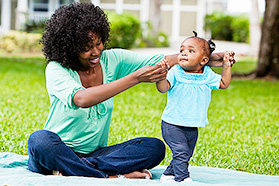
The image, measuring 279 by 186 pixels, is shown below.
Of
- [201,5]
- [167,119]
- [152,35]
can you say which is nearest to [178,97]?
[167,119]

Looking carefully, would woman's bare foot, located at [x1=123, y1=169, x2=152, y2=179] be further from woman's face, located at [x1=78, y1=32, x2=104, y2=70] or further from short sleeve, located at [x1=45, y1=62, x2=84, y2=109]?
→ woman's face, located at [x1=78, y1=32, x2=104, y2=70]

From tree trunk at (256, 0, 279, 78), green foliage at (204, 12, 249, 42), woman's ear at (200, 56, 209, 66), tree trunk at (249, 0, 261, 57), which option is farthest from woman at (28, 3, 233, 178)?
green foliage at (204, 12, 249, 42)

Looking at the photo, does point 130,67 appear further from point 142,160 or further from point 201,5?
point 201,5

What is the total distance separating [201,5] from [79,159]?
23.8 m

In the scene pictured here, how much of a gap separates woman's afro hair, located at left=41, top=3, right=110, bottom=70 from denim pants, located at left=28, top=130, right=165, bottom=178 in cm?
58

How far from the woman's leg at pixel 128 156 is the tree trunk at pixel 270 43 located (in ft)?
28.4

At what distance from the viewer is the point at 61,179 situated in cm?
309

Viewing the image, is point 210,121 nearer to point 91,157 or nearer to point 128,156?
point 128,156

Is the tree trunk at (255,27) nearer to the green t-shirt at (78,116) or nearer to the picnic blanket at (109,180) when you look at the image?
the picnic blanket at (109,180)

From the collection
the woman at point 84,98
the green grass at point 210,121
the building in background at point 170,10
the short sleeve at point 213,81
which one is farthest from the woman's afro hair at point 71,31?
the building in background at point 170,10

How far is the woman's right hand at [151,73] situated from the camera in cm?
299

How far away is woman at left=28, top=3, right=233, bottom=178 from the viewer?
312cm

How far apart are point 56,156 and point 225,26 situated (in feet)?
75.3

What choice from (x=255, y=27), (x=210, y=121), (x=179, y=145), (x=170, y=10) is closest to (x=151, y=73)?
(x=179, y=145)
